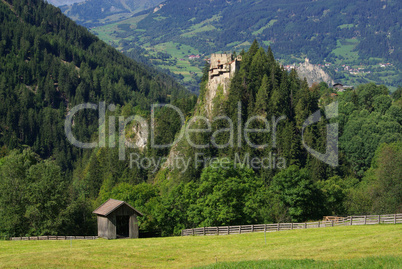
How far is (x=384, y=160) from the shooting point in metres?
84.2

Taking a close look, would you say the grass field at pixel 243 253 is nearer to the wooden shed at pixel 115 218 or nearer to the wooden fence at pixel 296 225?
the wooden fence at pixel 296 225

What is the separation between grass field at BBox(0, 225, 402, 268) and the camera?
1373 inches

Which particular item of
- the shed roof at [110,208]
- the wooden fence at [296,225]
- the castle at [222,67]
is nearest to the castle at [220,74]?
the castle at [222,67]

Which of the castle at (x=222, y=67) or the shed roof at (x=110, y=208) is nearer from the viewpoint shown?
the shed roof at (x=110, y=208)

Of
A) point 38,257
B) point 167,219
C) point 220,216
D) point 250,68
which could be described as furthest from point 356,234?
point 250,68

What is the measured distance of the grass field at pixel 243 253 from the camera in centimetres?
3488

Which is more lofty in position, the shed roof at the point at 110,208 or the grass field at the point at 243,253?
the shed roof at the point at 110,208

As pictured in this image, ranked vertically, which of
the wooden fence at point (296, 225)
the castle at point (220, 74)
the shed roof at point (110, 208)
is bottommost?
the wooden fence at point (296, 225)

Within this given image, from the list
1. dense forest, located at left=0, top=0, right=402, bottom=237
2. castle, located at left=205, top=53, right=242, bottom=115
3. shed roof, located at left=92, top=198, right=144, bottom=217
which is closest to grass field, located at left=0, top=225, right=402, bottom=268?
shed roof, located at left=92, top=198, right=144, bottom=217

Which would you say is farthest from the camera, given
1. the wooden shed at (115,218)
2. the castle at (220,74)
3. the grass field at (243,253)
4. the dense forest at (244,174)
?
the castle at (220,74)

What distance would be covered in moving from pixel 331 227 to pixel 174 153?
A: 77166 mm

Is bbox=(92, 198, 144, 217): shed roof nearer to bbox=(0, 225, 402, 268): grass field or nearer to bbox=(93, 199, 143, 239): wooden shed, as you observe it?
bbox=(93, 199, 143, 239): wooden shed

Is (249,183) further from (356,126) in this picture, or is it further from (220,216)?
(356,126)

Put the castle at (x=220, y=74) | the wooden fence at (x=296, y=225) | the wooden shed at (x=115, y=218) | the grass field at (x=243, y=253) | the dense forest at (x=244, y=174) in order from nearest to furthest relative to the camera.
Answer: the grass field at (x=243, y=253), the wooden fence at (x=296, y=225), the wooden shed at (x=115, y=218), the dense forest at (x=244, y=174), the castle at (x=220, y=74)
